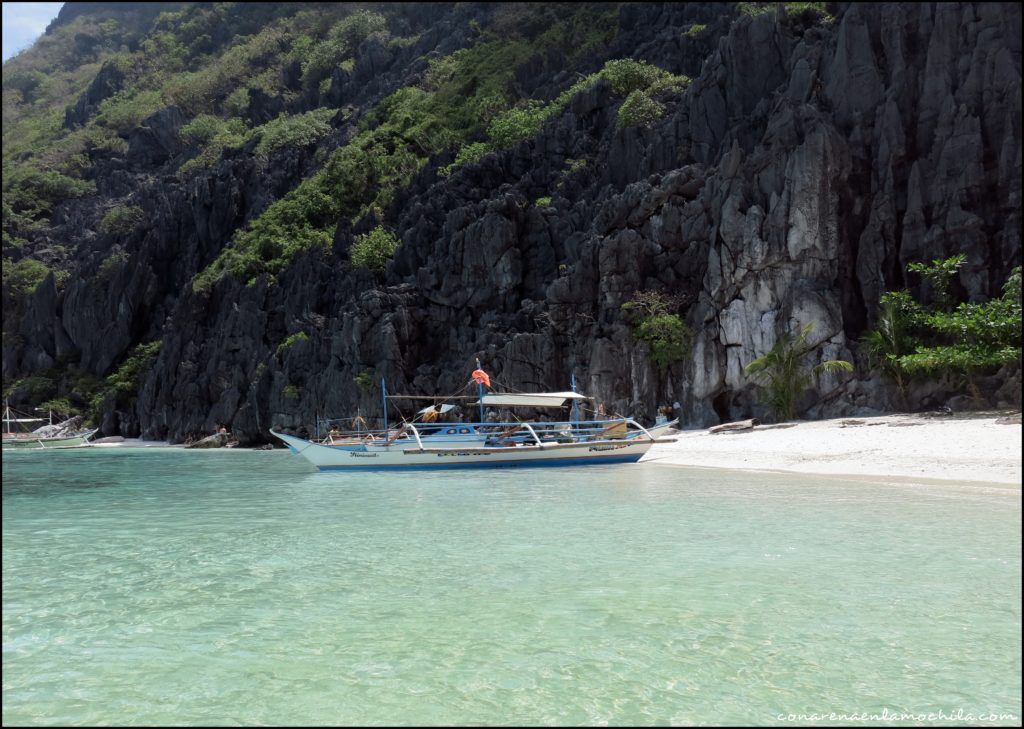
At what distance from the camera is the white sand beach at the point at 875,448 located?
19.0 metres

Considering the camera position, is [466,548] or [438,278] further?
[438,278]

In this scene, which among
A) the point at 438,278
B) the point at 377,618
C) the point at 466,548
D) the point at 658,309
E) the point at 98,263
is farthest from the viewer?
the point at 98,263

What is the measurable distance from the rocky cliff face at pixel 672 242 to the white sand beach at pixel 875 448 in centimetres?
499

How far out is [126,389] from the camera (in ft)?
228

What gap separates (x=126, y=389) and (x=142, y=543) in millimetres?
65845

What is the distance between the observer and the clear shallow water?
5.47 m

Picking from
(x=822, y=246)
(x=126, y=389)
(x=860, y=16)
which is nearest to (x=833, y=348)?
(x=822, y=246)

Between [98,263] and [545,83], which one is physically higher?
[545,83]

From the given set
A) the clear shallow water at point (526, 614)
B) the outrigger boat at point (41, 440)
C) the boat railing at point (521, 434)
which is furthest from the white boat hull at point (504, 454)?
the outrigger boat at point (41, 440)

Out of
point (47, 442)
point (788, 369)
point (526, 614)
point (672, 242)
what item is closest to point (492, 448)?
point (788, 369)

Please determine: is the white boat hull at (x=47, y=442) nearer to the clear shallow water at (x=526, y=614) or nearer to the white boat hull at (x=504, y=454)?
the white boat hull at (x=504, y=454)

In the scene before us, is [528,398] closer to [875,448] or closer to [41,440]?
[875,448]

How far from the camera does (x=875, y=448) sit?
22766 mm

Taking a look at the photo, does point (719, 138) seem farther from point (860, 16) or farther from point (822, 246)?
point (822, 246)
